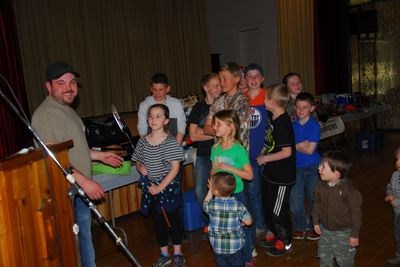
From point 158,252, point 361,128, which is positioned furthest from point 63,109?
point 361,128

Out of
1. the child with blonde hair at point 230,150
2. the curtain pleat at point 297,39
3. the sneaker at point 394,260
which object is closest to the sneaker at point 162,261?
the child with blonde hair at point 230,150

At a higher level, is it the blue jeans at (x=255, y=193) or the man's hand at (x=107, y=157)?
the man's hand at (x=107, y=157)

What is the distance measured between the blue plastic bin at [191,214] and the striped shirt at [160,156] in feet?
3.41

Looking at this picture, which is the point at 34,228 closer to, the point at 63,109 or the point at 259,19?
the point at 63,109

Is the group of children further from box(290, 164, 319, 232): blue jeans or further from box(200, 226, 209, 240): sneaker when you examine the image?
box(200, 226, 209, 240): sneaker

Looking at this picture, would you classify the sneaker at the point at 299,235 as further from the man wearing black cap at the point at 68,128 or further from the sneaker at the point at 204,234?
the man wearing black cap at the point at 68,128

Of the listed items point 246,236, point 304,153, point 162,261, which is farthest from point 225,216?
point 304,153

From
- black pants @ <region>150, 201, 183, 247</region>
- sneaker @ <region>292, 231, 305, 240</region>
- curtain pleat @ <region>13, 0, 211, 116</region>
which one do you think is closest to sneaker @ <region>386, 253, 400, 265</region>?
sneaker @ <region>292, 231, 305, 240</region>

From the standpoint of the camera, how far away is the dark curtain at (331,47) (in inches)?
385

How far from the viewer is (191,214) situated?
4.17m

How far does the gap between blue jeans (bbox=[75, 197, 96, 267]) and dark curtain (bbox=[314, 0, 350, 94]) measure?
8.16 meters

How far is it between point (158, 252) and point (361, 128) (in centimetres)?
714

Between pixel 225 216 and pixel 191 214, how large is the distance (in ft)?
5.48

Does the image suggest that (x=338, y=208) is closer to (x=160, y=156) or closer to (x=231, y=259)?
(x=231, y=259)
